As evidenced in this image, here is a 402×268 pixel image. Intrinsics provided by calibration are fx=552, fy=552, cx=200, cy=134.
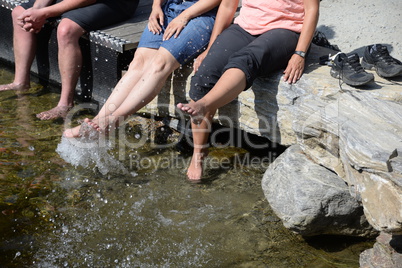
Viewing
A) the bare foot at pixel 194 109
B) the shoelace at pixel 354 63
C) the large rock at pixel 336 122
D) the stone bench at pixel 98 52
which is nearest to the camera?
the large rock at pixel 336 122

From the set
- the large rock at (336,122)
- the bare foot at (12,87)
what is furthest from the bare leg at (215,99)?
the bare foot at (12,87)

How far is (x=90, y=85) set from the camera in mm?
5539

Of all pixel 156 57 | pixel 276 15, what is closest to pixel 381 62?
pixel 276 15

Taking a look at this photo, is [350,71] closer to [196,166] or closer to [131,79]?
[196,166]

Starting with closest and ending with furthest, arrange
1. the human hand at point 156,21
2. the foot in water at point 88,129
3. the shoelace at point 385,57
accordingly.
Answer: the shoelace at point 385,57 < the foot in water at point 88,129 < the human hand at point 156,21

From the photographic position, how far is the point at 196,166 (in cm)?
439

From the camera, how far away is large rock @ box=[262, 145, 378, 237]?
140 inches

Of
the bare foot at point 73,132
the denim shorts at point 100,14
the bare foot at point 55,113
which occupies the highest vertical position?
the denim shorts at point 100,14

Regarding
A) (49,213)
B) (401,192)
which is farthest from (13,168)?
(401,192)

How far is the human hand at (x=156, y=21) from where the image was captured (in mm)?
4734

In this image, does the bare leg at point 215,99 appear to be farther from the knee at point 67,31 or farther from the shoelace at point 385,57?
the knee at point 67,31

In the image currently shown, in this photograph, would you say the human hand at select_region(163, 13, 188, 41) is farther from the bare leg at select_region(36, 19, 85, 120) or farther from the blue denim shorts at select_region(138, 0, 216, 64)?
the bare leg at select_region(36, 19, 85, 120)

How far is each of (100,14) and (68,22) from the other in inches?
12.1

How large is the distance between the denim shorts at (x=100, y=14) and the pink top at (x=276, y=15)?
1.55 meters
